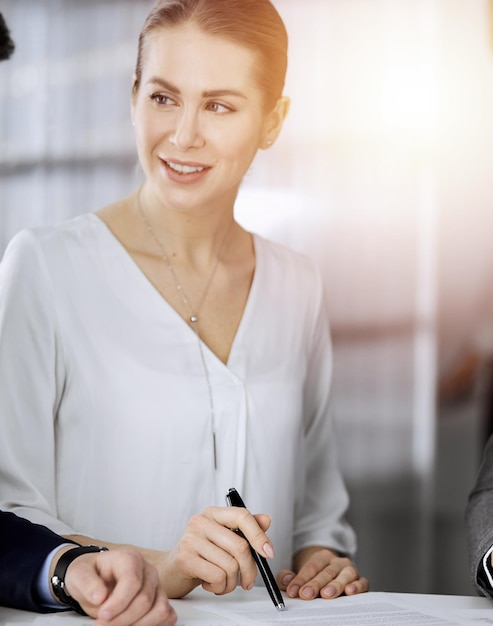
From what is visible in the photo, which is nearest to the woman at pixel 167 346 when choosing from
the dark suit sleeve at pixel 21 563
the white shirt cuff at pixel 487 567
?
the white shirt cuff at pixel 487 567

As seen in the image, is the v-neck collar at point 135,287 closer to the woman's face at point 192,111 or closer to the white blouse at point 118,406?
the white blouse at point 118,406

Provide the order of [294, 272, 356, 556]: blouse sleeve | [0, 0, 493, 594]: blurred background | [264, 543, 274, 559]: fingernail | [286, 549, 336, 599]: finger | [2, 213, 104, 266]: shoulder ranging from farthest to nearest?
1. [0, 0, 493, 594]: blurred background
2. [294, 272, 356, 556]: blouse sleeve
3. [2, 213, 104, 266]: shoulder
4. [286, 549, 336, 599]: finger
5. [264, 543, 274, 559]: fingernail

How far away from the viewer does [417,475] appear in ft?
17.4

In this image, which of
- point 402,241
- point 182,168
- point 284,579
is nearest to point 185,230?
point 182,168

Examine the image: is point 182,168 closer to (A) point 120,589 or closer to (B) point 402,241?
(A) point 120,589

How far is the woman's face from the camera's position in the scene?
184cm

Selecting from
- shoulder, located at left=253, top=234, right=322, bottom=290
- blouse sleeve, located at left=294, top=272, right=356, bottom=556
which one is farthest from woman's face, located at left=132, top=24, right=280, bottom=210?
blouse sleeve, located at left=294, top=272, right=356, bottom=556

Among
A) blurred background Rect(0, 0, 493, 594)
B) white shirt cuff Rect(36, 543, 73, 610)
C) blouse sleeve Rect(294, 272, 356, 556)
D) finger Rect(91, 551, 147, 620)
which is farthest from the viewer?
blurred background Rect(0, 0, 493, 594)

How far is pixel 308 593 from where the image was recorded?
5.37 feet

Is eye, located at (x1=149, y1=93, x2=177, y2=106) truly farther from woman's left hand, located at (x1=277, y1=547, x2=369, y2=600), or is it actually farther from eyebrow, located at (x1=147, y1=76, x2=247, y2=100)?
woman's left hand, located at (x1=277, y1=547, x2=369, y2=600)

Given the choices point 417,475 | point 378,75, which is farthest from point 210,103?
point 417,475

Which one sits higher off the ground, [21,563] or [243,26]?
[243,26]

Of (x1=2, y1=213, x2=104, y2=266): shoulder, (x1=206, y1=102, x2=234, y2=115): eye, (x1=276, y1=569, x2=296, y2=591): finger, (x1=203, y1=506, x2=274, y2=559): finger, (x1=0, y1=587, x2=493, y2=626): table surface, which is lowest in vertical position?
(x1=276, y1=569, x2=296, y2=591): finger

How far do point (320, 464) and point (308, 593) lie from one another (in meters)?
0.56
